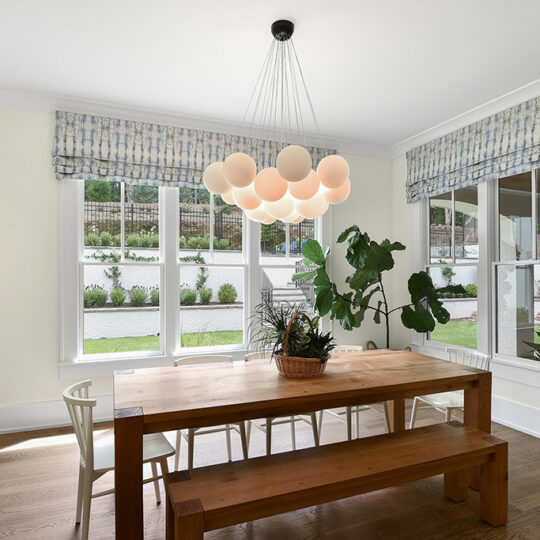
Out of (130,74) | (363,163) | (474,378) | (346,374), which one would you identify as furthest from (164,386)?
(363,163)

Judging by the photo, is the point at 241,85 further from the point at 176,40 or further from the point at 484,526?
the point at 484,526

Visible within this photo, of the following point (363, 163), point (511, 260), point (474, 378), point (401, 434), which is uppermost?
point (363, 163)

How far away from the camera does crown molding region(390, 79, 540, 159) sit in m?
3.40

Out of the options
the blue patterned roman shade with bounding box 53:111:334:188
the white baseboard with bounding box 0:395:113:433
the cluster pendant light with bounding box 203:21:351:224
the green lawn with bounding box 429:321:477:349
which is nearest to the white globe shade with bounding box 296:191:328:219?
the cluster pendant light with bounding box 203:21:351:224

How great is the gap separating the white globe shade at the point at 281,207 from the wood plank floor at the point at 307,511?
1.80 metres

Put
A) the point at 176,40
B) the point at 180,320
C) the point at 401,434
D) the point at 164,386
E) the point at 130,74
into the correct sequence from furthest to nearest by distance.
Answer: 1. the point at 180,320
2. the point at 130,74
3. the point at 176,40
4. the point at 401,434
5. the point at 164,386

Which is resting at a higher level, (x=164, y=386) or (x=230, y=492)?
(x=164, y=386)

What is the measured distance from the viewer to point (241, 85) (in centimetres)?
338

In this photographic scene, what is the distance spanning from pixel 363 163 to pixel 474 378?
3.20 meters

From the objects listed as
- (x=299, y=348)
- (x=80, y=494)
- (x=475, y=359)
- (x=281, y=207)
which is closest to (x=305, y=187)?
(x=281, y=207)

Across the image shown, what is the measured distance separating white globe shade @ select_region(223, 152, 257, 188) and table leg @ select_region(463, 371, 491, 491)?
1.84 metres

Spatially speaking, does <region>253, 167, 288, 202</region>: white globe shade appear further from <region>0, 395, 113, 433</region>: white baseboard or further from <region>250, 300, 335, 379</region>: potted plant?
<region>0, 395, 113, 433</region>: white baseboard

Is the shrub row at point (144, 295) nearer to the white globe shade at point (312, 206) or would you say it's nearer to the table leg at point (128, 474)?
the white globe shade at point (312, 206)

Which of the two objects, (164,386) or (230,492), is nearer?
(230,492)
